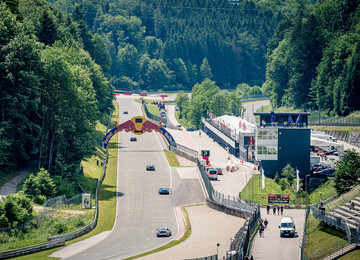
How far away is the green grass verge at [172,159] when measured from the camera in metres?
130

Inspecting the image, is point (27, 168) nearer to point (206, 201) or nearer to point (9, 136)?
point (9, 136)

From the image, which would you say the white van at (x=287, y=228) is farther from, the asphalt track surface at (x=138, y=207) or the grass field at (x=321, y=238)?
the asphalt track surface at (x=138, y=207)

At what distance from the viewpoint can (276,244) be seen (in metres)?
72.2

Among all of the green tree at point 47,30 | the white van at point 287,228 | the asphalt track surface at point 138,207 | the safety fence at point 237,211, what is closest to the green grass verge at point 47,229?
the asphalt track surface at point 138,207

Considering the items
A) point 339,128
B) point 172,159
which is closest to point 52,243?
point 172,159

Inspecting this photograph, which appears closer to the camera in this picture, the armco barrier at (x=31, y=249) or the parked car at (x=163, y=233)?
the armco barrier at (x=31, y=249)

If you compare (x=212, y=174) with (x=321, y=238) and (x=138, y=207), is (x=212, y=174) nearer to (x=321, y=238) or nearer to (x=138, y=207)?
(x=138, y=207)

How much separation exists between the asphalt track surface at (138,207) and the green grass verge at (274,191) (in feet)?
37.4

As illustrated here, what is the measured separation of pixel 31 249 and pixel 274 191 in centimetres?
4497

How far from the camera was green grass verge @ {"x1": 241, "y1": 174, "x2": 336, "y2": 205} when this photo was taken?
101m

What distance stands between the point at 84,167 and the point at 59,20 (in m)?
60.6

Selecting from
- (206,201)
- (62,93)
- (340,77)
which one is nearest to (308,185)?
(206,201)

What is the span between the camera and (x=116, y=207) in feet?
321

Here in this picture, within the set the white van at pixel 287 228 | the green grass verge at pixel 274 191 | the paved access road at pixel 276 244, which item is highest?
the green grass verge at pixel 274 191
